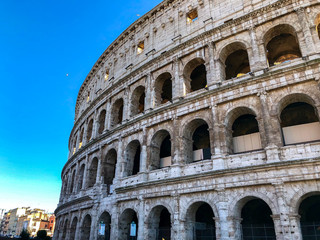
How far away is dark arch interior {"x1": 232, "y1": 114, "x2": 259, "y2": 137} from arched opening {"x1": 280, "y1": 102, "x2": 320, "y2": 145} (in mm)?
1737

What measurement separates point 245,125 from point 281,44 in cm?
595

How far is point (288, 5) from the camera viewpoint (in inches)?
587

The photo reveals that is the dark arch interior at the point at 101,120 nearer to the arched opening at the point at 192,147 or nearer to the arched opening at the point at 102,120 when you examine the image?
the arched opening at the point at 102,120

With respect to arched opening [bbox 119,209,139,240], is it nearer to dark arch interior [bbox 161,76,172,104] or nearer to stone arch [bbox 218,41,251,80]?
dark arch interior [bbox 161,76,172,104]

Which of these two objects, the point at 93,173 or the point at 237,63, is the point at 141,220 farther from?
the point at 237,63

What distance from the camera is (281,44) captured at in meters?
17.5

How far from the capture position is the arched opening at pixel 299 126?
13155 mm

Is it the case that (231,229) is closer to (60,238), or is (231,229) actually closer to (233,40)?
(233,40)

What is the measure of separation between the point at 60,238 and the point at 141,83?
57.9 ft

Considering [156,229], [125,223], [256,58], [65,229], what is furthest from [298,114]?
[65,229]

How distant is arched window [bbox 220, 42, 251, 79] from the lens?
16.6 meters

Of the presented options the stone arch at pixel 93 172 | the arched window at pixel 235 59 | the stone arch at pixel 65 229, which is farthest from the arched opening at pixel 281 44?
the stone arch at pixel 65 229

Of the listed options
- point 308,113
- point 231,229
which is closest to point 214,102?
point 308,113

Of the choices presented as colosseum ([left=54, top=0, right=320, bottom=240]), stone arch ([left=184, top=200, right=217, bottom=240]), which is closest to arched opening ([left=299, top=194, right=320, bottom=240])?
colosseum ([left=54, top=0, right=320, bottom=240])
